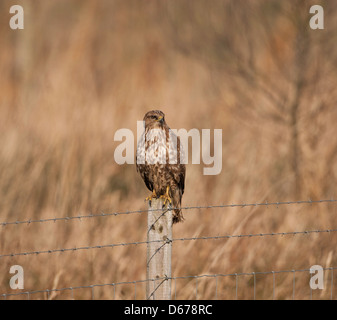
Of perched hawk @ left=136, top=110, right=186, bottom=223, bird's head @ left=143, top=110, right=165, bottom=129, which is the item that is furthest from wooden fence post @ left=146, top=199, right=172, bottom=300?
bird's head @ left=143, top=110, right=165, bottom=129

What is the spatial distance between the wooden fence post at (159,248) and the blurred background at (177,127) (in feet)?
4.15

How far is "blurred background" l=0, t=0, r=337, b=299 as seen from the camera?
19.4 ft

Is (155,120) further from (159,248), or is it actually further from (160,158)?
(159,248)

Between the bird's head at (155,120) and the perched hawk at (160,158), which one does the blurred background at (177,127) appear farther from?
the bird's head at (155,120)

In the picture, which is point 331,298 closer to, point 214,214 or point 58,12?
point 214,214

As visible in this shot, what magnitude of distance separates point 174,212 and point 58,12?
16.4 feet

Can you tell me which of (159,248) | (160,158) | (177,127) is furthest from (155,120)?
(177,127)

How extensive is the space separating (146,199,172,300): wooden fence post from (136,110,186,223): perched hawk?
979mm

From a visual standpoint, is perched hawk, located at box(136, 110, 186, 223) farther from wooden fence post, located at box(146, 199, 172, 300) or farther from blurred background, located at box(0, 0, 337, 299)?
wooden fence post, located at box(146, 199, 172, 300)

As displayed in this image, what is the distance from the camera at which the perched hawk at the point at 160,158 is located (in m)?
5.37

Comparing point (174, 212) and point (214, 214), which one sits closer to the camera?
point (174, 212)

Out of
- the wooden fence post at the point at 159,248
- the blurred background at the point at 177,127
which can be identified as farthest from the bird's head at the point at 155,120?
the wooden fence post at the point at 159,248

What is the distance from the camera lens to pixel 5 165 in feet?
21.4
